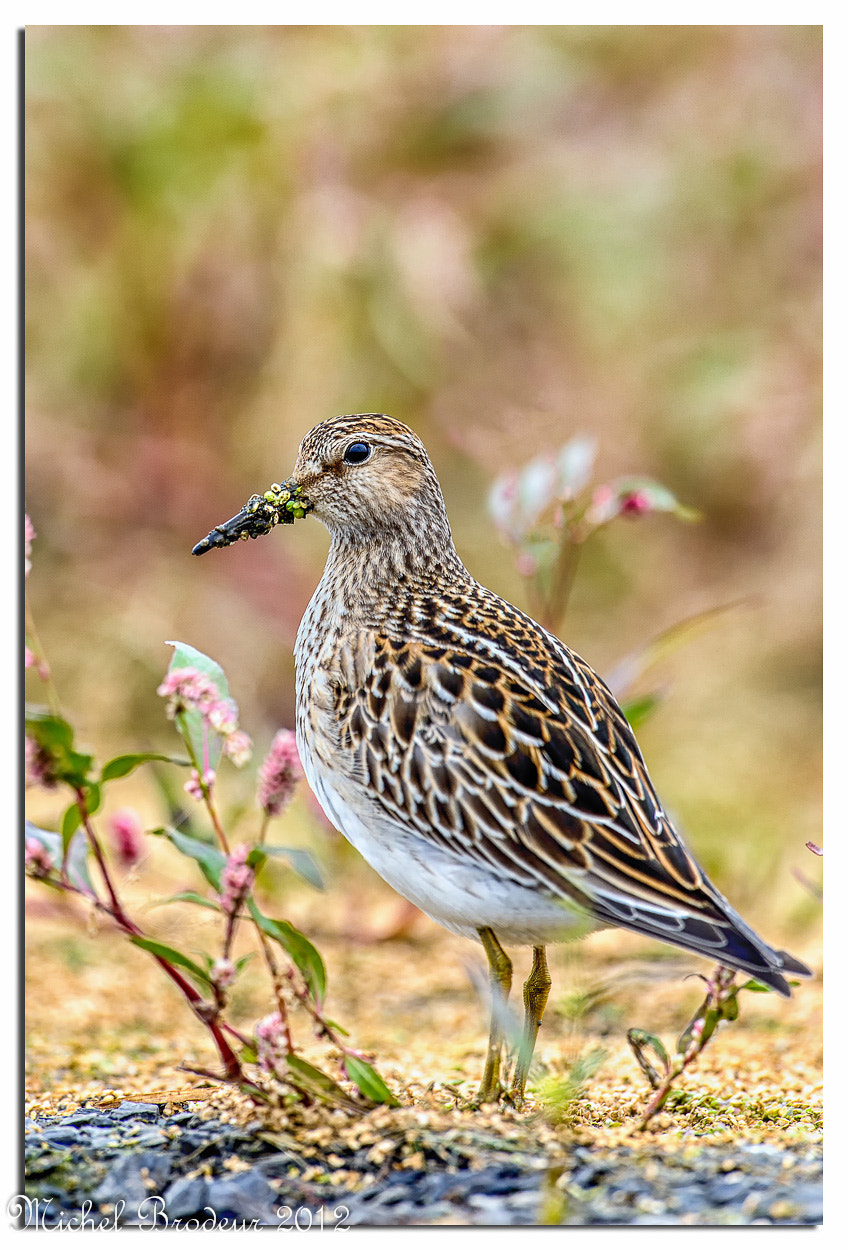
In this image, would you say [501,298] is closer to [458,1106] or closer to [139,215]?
[139,215]

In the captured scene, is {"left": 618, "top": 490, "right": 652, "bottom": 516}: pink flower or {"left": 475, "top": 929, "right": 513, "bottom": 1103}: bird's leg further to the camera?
{"left": 618, "top": 490, "right": 652, "bottom": 516}: pink flower

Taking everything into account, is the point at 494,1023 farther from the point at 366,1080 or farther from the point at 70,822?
the point at 70,822

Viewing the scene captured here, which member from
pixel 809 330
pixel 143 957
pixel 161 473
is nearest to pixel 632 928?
pixel 143 957

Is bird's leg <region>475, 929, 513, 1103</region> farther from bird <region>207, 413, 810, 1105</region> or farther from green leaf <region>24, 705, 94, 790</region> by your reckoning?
green leaf <region>24, 705, 94, 790</region>

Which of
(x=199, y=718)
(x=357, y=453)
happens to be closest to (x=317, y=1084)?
(x=199, y=718)

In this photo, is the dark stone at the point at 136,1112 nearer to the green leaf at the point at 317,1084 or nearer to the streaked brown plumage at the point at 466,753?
the green leaf at the point at 317,1084

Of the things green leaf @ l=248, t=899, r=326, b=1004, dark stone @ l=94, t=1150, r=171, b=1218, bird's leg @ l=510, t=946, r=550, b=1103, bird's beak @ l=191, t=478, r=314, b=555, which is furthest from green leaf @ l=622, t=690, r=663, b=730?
dark stone @ l=94, t=1150, r=171, b=1218
